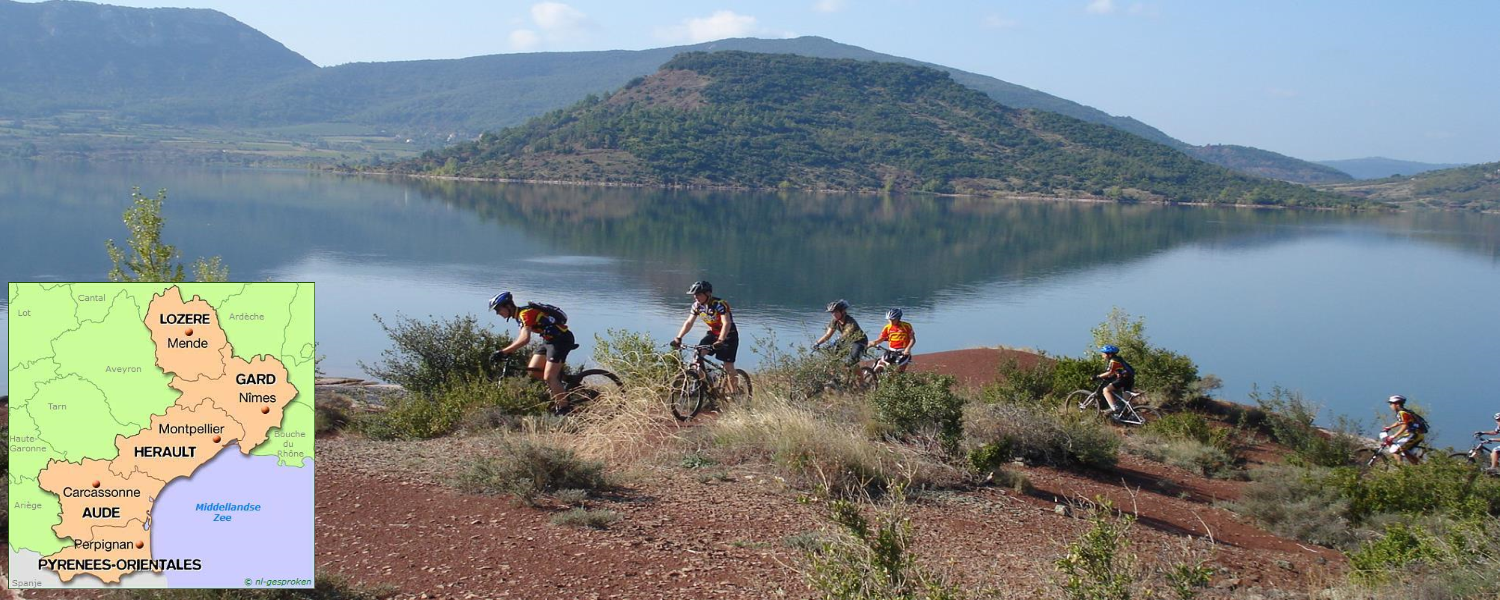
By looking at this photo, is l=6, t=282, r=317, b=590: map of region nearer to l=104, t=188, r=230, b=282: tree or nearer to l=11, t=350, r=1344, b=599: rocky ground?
l=11, t=350, r=1344, b=599: rocky ground

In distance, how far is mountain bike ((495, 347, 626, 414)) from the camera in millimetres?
9500

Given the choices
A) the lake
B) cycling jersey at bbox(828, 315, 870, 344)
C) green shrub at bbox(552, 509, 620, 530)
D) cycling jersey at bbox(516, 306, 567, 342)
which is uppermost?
cycling jersey at bbox(516, 306, 567, 342)

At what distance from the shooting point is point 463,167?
389 ft

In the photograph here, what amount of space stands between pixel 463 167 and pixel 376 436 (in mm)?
114155

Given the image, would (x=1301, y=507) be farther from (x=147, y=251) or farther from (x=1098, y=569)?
(x=147, y=251)

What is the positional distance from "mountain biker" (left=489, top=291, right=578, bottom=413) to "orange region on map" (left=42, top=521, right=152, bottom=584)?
605 cm

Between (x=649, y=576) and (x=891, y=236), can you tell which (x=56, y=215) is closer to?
(x=891, y=236)

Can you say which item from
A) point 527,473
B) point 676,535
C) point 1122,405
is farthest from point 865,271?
point 676,535

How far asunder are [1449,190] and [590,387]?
6664 inches

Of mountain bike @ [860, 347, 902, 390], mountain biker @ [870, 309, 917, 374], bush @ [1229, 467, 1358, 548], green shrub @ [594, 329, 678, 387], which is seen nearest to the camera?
bush @ [1229, 467, 1358, 548]

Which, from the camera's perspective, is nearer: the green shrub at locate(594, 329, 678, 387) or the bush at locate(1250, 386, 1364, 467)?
the green shrub at locate(594, 329, 678, 387)

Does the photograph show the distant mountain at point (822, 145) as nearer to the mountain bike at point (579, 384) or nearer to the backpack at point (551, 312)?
the mountain bike at point (579, 384)

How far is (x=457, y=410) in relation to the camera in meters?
9.28

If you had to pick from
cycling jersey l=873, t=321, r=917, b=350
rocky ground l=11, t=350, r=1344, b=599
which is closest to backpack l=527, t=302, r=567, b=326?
rocky ground l=11, t=350, r=1344, b=599
